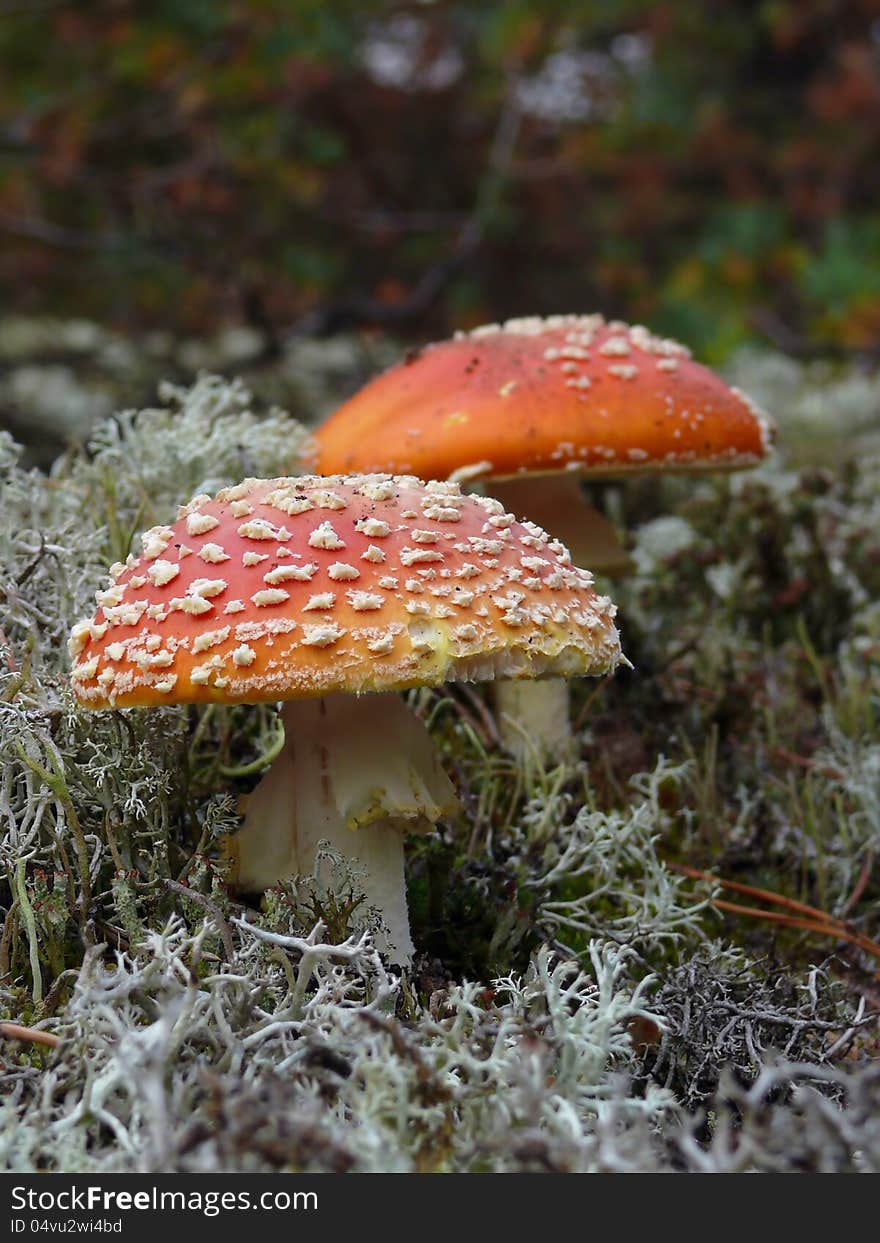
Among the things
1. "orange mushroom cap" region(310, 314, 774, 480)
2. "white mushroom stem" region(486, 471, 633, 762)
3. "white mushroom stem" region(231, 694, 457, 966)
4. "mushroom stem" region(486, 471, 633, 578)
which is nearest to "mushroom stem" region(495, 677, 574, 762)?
"white mushroom stem" region(486, 471, 633, 762)

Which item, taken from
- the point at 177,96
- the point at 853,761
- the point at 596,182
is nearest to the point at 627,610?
the point at 853,761

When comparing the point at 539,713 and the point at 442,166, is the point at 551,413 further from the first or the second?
the point at 442,166

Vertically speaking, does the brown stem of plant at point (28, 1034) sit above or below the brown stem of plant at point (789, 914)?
below

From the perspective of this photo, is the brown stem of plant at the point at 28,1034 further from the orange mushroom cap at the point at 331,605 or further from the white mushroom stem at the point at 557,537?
the white mushroom stem at the point at 557,537

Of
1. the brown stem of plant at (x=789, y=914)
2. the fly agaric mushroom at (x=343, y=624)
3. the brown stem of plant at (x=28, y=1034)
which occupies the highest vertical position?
the fly agaric mushroom at (x=343, y=624)

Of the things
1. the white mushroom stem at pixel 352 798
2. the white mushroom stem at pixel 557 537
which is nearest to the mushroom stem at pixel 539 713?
the white mushroom stem at pixel 557 537

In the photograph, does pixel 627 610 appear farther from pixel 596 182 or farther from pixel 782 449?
pixel 596 182

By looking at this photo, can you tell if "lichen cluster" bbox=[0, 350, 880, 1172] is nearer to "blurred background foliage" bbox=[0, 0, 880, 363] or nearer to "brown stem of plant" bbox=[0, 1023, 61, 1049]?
"brown stem of plant" bbox=[0, 1023, 61, 1049]
